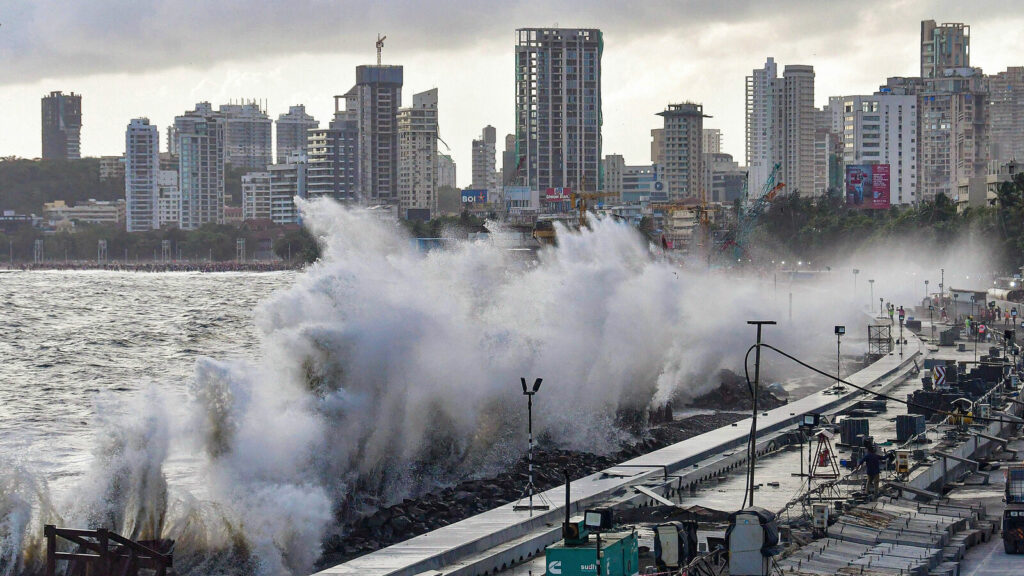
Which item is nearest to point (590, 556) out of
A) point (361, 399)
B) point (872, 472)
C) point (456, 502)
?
point (456, 502)

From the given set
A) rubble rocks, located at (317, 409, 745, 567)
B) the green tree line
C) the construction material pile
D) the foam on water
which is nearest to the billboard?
the green tree line

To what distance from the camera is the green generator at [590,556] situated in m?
22.3

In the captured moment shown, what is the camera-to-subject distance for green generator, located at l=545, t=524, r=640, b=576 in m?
22.3

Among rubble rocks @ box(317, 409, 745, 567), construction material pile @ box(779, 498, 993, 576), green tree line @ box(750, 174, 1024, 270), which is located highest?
green tree line @ box(750, 174, 1024, 270)

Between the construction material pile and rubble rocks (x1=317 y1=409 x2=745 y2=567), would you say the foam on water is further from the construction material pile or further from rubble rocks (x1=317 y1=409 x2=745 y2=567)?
the construction material pile

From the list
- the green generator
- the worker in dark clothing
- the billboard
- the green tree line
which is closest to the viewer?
the green generator

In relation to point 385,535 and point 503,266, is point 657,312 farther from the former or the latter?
point 385,535

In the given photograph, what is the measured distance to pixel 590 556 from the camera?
22.3 metres

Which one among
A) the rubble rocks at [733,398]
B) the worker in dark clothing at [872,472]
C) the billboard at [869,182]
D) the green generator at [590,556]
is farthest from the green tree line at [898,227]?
the green generator at [590,556]

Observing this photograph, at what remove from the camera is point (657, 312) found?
58844 mm

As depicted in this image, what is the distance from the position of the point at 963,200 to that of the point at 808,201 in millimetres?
32810

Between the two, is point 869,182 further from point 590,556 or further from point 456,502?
point 590,556

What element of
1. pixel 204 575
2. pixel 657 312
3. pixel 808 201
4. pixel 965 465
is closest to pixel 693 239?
pixel 808 201

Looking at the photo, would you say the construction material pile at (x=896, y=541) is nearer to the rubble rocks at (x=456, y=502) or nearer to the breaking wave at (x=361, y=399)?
the rubble rocks at (x=456, y=502)
